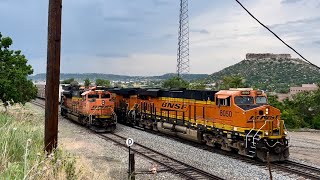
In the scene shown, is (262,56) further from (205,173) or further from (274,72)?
(205,173)

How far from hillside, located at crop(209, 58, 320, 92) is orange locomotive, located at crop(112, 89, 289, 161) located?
77.0 metres

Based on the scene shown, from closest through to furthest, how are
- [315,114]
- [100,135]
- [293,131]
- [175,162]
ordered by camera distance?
[175,162] < [100,135] < [293,131] < [315,114]

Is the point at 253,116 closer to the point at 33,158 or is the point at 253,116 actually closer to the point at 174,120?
the point at 174,120

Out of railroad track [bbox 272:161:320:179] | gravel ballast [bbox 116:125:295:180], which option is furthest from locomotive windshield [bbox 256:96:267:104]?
gravel ballast [bbox 116:125:295:180]

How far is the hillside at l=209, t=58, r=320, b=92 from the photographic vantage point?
333 ft

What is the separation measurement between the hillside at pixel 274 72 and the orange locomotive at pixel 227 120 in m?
77.0

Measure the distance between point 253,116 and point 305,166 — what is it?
284cm

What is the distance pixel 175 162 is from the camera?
15.7m

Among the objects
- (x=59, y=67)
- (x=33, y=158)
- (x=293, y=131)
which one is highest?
(x=59, y=67)

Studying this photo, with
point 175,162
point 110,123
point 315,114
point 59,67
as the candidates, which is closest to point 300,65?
point 315,114

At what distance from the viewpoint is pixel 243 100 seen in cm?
1734

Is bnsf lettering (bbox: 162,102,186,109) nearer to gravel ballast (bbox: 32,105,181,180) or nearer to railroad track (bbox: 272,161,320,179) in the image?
gravel ballast (bbox: 32,105,181,180)

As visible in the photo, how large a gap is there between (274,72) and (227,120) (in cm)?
9380

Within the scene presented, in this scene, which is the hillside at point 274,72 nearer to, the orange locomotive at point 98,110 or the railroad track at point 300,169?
the orange locomotive at point 98,110
